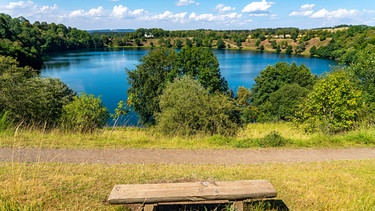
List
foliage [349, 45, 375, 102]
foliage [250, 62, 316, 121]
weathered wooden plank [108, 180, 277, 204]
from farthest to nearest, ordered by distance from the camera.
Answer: foliage [250, 62, 316, 121], foliage [349, 45, 375, 102], weathered wooden plank [108, 180, 277, 204]

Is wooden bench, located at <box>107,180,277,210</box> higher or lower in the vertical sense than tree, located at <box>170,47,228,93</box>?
higher

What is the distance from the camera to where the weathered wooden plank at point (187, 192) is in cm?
372

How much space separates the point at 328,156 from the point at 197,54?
93.8 feet

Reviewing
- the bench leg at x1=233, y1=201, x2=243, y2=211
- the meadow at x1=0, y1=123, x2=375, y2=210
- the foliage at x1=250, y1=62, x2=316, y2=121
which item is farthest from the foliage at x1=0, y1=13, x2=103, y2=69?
the bench leg at x1=233, y1=201, x2=243, y2=211

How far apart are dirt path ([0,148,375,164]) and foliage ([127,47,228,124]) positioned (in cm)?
2286

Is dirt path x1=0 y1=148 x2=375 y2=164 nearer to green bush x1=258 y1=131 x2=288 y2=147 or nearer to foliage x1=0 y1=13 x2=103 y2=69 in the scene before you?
green bush x1=258 y1=131 x2=288 y2=147

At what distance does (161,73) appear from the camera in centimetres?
3359

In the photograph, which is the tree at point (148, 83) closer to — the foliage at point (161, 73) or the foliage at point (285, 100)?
the foliage at point (161, 73)

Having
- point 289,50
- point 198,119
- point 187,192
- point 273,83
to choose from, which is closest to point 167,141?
point 187,192

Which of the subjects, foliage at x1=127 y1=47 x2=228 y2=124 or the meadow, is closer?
the meadow

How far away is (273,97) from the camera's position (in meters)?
36.6

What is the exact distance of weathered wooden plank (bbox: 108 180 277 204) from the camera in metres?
3.72

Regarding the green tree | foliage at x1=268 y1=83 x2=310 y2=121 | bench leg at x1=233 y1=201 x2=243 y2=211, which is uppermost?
bench leg at x1=233 y1=201 x2=243 y2=211

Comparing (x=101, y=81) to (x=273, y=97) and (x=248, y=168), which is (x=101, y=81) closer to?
(x=273, y=97)
